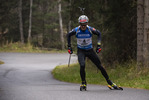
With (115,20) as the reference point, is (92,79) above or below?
below

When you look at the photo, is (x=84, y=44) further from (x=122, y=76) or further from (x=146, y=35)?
(x=122, y=76)

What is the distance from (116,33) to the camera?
49.7 ft

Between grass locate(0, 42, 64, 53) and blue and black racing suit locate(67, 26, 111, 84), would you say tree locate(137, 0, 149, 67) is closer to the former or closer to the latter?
blue and black racing suit locate(67, 26, 111, 84)

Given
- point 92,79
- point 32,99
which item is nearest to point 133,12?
point 92,79

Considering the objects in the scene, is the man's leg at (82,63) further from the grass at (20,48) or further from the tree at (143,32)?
the grass at (20,48)

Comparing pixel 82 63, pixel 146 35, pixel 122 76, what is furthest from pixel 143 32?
pixel 82 63

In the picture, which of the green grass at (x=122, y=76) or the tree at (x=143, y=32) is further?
the tree at (x=143, y=32)

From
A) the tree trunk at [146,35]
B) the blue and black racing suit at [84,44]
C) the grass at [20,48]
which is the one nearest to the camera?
the blue and black racing suit at [84,44]

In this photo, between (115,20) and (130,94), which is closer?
(130,94)

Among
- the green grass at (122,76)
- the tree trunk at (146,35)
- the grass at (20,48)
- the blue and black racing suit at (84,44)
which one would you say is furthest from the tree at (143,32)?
the grass at (20,48)

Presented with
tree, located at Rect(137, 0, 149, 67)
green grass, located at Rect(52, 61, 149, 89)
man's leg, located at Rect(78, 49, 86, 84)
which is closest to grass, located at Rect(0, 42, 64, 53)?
green grass, located at Rect(52, 61, 149, 89)

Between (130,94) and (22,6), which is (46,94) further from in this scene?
(22,6)

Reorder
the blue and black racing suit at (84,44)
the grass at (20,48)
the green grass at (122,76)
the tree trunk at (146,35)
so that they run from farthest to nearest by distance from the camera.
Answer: the grass at (20,48) → the tree trunk at (146,35) → the green grass at (122,76) → the blue and black racing suit at (84,44)

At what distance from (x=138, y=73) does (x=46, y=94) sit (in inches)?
194
